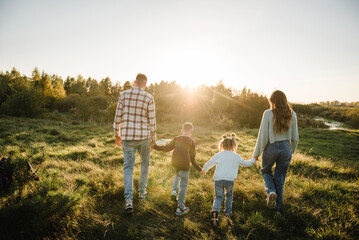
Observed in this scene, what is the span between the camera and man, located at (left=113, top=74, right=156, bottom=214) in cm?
311

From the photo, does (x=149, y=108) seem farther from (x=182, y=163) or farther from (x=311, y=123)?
(x=311, y=123)

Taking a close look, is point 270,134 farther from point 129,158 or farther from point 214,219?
point 129,158

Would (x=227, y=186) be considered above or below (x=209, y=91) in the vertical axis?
below

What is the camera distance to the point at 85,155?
6543 mm

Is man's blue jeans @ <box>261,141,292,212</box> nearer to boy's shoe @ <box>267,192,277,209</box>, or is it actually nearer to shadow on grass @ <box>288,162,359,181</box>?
boy's shoe @ <box>267,192,277,209</box>

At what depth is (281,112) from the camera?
293 cm

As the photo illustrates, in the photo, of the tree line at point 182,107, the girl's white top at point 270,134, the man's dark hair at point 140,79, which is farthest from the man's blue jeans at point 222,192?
the tree line at point 182,107

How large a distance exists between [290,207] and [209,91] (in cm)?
3825

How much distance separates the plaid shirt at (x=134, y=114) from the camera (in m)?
3.10

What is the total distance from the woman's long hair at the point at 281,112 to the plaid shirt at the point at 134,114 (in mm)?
2248

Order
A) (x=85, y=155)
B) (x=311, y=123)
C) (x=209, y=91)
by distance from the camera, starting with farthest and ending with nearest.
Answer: (x=209, y=91)
(x=311, y=123)
(x=85, y=155)

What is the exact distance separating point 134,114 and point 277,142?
2615mm

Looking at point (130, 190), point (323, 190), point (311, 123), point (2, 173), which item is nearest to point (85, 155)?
point (2, 173)

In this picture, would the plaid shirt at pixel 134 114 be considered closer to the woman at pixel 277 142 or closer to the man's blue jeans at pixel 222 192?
the man's blue jeans at pixel 222 192
